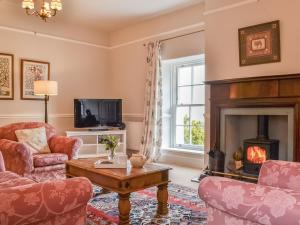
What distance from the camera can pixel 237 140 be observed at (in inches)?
159

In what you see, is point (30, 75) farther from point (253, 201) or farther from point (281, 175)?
point (253, 201)

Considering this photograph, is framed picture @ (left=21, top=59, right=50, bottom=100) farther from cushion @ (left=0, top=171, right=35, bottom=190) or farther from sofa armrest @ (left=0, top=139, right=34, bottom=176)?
cushion @ (left=0, top=171, right=35, bottom=190)

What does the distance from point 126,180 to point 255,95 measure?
2054 millimetres

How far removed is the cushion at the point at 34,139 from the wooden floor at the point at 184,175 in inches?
76.3

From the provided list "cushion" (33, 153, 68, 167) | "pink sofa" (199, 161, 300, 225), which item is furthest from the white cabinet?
"pink sofa" (199, 161, 300, 225)

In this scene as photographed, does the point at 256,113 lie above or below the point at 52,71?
below

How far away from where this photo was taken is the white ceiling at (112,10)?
4.89 meters

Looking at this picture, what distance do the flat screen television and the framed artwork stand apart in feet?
9.55

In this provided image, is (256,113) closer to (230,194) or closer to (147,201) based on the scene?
(147,201)

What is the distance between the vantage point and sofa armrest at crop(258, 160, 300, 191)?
1.62m

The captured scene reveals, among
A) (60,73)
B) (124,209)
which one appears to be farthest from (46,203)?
(60,73)

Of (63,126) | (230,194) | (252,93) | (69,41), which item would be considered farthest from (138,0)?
(230,194)

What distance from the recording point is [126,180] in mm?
2414

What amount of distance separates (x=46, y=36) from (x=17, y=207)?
195 inches
